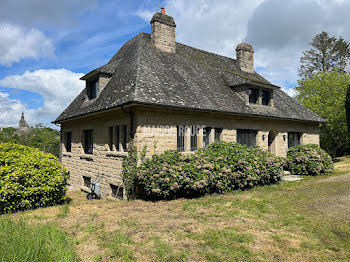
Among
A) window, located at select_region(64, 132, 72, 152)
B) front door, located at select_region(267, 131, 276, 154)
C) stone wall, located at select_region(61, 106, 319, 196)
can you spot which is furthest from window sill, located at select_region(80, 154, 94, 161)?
front door, located at select_region(267, 131, 276, 154)

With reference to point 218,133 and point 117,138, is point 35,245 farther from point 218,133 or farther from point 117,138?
point 218,133

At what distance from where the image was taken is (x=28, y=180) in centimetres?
827

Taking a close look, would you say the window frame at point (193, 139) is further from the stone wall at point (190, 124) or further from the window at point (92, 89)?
the window at point (92, 89)

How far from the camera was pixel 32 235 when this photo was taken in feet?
17.6

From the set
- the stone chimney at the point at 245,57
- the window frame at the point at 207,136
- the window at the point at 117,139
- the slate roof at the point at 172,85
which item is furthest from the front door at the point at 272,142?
the window at the point at 117,139

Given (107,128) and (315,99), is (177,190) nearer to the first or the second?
(107,128)

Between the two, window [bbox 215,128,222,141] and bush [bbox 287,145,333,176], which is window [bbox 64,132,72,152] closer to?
window [bbox 215,128,222,141]

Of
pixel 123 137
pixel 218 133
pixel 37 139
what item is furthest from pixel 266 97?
pixel 37 139

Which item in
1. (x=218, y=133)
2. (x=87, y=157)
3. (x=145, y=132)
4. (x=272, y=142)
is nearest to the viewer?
(x=145, y=132)

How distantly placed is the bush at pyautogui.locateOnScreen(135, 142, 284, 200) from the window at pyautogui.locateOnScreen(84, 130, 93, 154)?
5.48 metres

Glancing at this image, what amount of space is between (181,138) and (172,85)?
8.04 ft

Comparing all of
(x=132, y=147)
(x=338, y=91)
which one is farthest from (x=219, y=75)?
(x=338, y=91)

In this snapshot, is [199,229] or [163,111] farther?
[163,111]

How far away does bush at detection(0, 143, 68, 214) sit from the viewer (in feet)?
26.1
